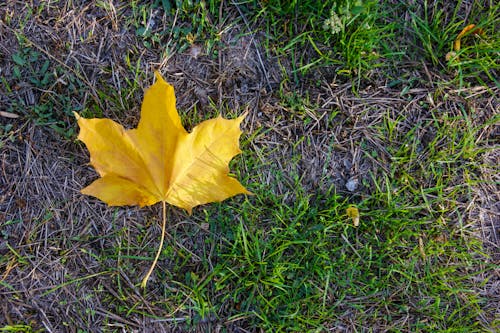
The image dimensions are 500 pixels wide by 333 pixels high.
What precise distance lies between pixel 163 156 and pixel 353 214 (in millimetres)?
837

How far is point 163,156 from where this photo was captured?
1.85 metres

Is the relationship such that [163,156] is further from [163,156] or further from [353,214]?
[353,214]

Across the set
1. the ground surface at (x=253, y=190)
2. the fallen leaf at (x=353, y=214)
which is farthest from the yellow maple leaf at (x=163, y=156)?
the fallen leaf at (x=353, y=214)

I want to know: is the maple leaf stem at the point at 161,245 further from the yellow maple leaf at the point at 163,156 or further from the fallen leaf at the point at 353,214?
the fallen leaf at the point at 353,214

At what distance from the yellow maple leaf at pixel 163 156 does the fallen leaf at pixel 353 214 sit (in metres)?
0.46

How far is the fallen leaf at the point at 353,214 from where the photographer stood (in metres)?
2.03

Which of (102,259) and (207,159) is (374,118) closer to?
(207,159)

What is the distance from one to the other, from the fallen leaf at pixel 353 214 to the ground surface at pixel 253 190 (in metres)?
0.02

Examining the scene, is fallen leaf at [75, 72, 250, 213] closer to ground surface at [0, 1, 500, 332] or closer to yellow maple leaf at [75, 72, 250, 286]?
yellow maple leaf at [75, 72, 250, 286]

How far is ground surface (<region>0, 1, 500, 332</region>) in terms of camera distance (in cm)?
204

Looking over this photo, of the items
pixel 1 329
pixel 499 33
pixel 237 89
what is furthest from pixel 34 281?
pixel 499 33

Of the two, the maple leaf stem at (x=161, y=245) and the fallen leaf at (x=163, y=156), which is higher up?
the fallen leaf at (x=163, y=156)

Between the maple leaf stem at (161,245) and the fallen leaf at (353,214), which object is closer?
the maple leaf stem at (161,245)

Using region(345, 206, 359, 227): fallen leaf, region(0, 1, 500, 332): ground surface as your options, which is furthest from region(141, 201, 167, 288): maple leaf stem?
region(345, 206, 359, 227): fallen leaf
